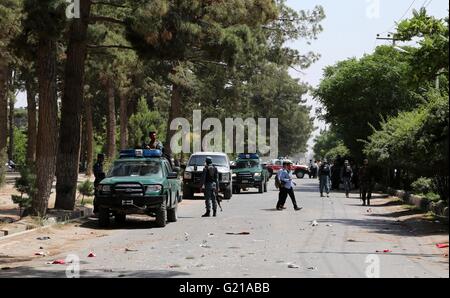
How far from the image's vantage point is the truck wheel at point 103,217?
20.9m

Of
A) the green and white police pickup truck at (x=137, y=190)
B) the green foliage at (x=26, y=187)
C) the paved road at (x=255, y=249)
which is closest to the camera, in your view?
the paved road at (x=255, y=249)

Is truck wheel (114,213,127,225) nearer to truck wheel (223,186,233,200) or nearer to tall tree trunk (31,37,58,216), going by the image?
tall tree trunk (31,37,58,216)

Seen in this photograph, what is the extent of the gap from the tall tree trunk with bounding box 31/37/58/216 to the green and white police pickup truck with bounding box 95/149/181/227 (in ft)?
5.87

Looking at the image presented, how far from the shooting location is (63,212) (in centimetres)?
2311

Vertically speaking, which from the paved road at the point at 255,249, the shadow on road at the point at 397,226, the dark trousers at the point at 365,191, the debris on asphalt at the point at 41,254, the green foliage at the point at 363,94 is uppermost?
the green foliage at the point at 363,94

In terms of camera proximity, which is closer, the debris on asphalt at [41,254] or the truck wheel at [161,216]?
the debris on asphalt at [41,254]

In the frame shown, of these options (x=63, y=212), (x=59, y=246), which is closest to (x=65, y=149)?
(x=63, y=212)

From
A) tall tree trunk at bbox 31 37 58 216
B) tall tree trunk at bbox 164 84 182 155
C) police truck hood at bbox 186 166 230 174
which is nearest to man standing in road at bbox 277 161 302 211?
police truck hood at bbox 186 166 230 174

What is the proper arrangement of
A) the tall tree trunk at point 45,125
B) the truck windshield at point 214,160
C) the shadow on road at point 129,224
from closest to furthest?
the shadow on road at point 129,224
the tall tree trunk at point 45,125
the truck windshield at point 214,160

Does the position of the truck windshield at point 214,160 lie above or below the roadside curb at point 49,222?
above

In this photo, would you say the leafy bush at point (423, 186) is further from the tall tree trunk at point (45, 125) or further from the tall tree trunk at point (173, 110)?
the tall tree trunk at point (173, 110)

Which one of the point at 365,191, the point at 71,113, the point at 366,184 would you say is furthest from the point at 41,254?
the point at 366,184

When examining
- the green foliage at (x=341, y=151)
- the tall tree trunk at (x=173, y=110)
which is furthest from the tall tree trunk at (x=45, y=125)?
the green foliage at (x=341, y=151)
